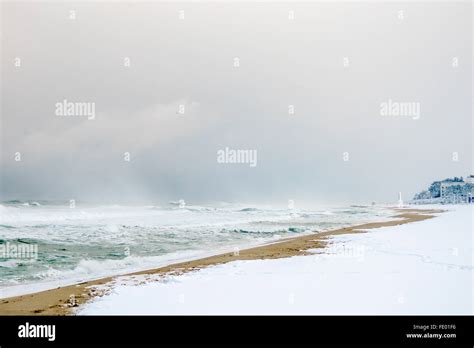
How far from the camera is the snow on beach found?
6.08 meters

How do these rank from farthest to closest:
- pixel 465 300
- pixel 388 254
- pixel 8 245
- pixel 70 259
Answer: pixel 8 245 → pixel 70 259 → pixel 388 254 → pixel 465 300

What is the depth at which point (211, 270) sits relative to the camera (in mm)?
10102

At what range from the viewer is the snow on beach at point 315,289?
6.08 m

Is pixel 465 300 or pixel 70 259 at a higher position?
pixel 465 300

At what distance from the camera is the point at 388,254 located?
1090 centimetres

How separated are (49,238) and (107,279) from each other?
39.3 feet

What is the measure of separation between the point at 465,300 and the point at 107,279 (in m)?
9.15

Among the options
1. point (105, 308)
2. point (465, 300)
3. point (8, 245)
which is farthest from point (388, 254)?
point (8, 245)

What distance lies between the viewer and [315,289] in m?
7.10
